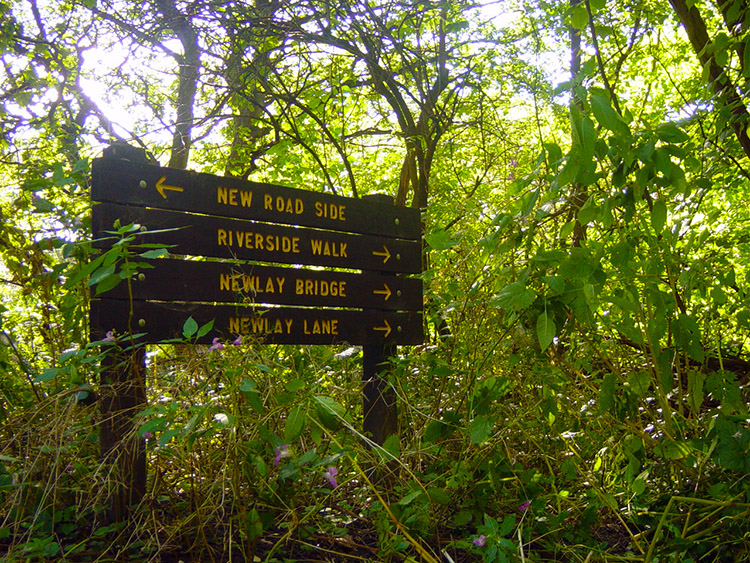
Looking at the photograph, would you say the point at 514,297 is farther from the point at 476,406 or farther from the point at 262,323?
the point at 262,323

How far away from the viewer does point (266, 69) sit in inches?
229

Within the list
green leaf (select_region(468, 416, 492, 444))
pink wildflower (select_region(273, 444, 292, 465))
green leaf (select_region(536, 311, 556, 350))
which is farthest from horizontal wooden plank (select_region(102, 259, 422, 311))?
green leaf (select_region(536, 311, 556, 350))

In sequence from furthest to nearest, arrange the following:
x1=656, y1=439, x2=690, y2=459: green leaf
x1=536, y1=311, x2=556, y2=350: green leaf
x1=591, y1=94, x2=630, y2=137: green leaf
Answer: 1. x1=656, y1=439, x2=690, y2=459: green leaf
2. x1=536, y1=311, x2=556, y2=350: green leaf
3. x1=591, y1=94, x2=630, y2=137: green leaf

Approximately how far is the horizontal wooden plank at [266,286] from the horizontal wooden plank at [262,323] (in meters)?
0.04

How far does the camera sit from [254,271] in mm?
3264

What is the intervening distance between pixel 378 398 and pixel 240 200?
4.10 feet

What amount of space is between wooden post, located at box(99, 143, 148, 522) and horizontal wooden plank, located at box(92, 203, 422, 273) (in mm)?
477

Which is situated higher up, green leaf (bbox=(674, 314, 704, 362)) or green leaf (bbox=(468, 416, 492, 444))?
green leaf (bbox=(674, 314, 704, 362))

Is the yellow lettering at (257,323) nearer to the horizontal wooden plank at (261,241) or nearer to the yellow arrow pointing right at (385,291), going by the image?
the horizontal wooden plank at (261,241)

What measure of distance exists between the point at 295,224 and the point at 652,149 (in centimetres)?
194

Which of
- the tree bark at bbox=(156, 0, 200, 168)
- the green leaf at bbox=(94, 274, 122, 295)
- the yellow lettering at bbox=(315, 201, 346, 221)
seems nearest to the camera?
the green leaf at bbox=(94, 274, 122, 295)

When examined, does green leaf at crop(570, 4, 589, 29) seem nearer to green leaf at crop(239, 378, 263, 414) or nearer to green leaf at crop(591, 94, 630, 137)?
green leaf at crop(591, 94, 630, 137)

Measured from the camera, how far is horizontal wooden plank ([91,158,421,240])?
288cm

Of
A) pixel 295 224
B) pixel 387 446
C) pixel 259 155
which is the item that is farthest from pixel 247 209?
pixel 259 155
